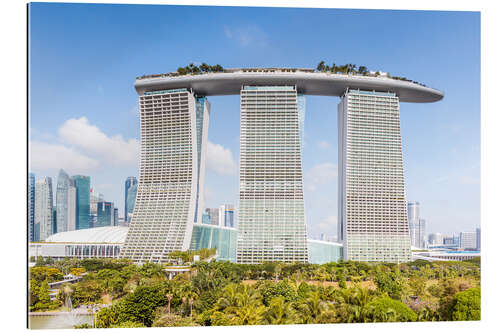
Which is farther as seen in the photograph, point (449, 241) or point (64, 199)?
point (64, 199)

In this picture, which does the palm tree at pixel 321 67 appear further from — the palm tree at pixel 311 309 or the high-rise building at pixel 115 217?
the high-rise building at pixel 115 217

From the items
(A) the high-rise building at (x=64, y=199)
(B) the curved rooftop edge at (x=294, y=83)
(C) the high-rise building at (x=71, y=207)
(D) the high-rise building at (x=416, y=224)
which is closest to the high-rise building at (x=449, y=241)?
(D) the high-rise building at (x=416, y=224)

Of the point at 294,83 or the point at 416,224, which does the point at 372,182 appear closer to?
the point at 294,83

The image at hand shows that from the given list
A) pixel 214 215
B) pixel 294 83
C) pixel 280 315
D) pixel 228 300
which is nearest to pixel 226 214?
pixel 214 215

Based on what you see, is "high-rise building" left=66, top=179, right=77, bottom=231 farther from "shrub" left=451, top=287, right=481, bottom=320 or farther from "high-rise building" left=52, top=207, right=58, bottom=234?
"shrub" left=451, top=287, right=481, bottom=320

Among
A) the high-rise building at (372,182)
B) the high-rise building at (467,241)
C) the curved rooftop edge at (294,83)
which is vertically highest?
the curved rooftop edge at (294,83)
